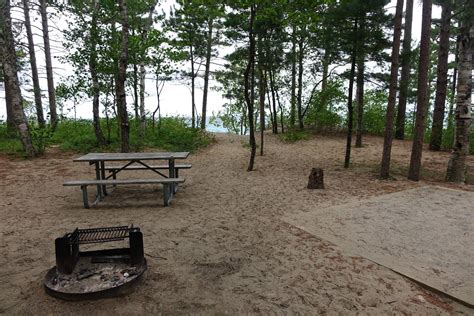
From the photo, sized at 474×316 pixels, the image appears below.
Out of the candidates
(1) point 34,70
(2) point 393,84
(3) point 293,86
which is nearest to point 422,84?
(2) point 393,84

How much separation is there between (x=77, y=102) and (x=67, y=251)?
8.72m

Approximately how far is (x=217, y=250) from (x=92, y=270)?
1252mm

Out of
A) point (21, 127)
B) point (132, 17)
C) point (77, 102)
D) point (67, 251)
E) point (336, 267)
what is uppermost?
point (132, 17)

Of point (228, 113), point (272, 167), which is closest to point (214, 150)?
point (272, 167)

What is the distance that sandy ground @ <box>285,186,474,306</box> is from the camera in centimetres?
283

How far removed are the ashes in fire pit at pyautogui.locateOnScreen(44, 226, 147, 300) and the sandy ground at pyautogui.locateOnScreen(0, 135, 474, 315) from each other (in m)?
0.08

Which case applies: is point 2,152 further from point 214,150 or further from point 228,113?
point 228,113

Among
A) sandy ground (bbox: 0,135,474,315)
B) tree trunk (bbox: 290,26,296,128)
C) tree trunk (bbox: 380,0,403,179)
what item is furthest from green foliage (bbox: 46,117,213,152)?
tree trunk (bbox: 380,0,403,179)

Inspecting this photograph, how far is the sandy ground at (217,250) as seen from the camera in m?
2.35

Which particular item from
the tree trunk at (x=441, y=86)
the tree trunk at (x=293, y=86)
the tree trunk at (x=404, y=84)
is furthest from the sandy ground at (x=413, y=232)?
the tree trunk at (x=293, y=86)

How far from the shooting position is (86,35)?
9.12 m

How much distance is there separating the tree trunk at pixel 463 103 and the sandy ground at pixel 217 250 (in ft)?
1.96

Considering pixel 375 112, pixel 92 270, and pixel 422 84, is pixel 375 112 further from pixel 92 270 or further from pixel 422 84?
pixel 92 270

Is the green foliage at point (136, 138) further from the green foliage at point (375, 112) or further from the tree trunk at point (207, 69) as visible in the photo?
the green foliage at point (375, 112)
